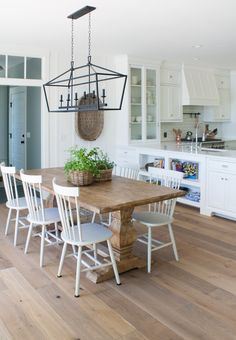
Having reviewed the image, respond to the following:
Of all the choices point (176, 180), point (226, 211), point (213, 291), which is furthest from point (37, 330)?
point (226, 211)

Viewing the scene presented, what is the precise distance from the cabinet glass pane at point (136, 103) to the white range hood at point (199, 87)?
1.07 metres

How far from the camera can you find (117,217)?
10.6 feet

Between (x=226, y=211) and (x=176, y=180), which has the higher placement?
(x=176, y=180)

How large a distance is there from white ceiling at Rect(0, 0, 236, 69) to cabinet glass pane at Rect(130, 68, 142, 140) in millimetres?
459

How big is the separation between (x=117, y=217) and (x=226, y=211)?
227cm

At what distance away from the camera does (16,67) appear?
18.5 ft

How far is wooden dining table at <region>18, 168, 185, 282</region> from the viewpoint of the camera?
2.90 metres

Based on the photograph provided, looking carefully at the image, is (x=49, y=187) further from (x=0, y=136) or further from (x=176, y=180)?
(x=0, y=136)

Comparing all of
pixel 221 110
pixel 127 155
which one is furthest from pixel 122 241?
pixel 221 110

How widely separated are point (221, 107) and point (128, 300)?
19.8ft

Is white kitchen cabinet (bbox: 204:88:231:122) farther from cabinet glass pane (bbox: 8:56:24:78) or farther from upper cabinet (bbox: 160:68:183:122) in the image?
cabinet glass pane (bbox: 8:56:24:78)

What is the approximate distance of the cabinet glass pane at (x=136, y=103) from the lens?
255 inches

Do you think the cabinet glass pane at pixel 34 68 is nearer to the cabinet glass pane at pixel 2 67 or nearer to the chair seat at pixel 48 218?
the cabinet glass pane at pixel 2 67

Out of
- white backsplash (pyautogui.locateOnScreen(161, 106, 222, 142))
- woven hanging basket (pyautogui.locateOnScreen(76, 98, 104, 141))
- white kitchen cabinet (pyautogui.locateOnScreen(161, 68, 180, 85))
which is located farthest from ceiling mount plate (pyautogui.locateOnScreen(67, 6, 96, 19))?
white backsplash (pyautogui.locateOnScreen(161, 106, 222, 142))
